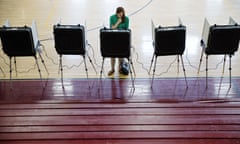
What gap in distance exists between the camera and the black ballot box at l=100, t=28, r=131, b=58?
16.2ft

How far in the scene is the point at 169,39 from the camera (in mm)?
5016

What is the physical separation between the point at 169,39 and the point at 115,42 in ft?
2.56

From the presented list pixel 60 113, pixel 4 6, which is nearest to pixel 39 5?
pixel 4 6

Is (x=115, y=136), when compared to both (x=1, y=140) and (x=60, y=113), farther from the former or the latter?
(x=1, y=140)

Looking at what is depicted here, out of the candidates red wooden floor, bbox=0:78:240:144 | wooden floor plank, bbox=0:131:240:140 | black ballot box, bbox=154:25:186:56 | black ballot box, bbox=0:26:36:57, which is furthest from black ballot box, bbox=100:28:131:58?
wooden floor plank, bbox=0:131:240:140

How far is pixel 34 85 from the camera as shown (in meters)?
5.66

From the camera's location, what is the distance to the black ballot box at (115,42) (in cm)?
495

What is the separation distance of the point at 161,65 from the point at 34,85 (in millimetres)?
Answer: 2235

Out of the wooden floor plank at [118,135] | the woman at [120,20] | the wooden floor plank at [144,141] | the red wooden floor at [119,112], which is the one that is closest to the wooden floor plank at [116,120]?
the red wooden floor at [119,112]

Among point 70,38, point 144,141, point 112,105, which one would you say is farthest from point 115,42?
point 144,141

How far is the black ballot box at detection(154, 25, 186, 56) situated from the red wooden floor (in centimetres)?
70

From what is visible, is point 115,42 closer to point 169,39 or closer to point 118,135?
point 169,39

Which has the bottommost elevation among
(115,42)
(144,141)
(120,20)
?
(144,141)

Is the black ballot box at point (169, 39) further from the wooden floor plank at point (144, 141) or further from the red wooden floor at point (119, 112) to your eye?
the wooden floor plank at point (144, 141)
